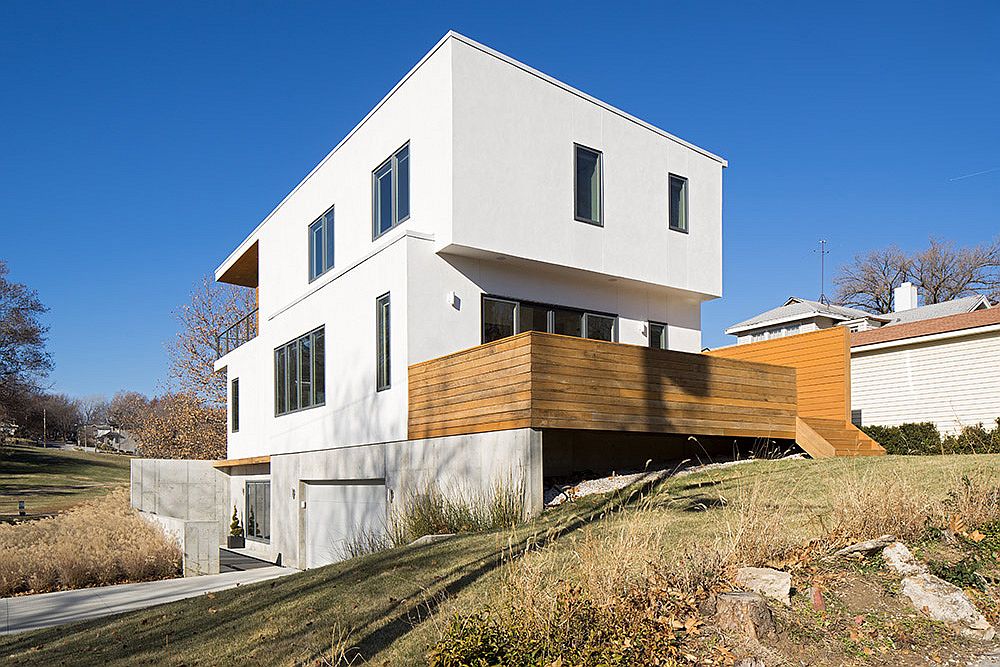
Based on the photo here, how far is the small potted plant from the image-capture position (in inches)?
929

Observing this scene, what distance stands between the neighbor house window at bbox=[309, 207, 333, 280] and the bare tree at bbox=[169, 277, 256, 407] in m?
19.2

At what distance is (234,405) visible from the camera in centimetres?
2477

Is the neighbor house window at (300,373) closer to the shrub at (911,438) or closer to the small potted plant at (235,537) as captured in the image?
the small potted plant at (235,537)

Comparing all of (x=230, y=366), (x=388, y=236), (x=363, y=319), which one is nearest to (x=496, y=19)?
(x=388, y=236)

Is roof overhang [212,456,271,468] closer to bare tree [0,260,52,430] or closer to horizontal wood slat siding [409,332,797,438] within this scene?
horizontal wood slat siding [409,332,797,438]

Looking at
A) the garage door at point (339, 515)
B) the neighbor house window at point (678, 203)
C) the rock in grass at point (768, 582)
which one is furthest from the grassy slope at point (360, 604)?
the neighbor house window at point (678, 203)

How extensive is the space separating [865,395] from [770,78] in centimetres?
1016

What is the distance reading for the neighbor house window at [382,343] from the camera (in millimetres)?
14797

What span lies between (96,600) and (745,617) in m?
11.2

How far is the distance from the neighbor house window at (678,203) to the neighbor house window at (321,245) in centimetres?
784

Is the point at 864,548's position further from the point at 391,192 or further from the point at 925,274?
the point at 925,274

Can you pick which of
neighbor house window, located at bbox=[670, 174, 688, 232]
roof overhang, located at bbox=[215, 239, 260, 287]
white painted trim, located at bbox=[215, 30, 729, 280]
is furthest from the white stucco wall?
roof overhang, located at bbox=[215, 239, 260, 287]

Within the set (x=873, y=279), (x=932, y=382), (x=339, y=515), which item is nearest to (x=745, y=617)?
(x=339, y=515)

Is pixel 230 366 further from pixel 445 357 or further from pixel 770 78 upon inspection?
pixel 770 78
